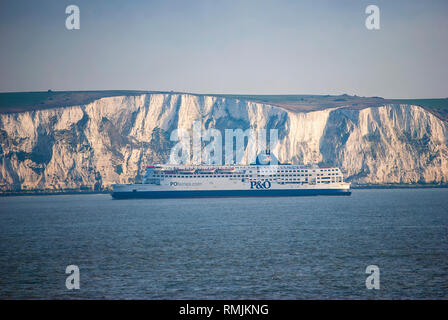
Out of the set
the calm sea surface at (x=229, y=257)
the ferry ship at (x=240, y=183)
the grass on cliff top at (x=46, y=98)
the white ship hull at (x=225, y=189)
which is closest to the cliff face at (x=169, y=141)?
the grass on cliff top at (x=46, y=98)

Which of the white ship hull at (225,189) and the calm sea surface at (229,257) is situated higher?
the calm sea surface at (229,257)

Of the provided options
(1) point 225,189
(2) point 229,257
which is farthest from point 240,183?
(2) point 229,257

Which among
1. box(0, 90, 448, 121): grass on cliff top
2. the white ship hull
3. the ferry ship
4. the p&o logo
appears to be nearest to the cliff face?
box(0, 90, 448, 121): grass on cliff top

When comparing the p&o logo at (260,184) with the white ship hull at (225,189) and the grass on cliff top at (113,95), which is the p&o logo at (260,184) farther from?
the grass on cliff top at (113,95)

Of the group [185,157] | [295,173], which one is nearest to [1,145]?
[185,157]

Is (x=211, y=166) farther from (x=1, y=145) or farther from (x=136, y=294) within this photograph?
(x=136, y=294)

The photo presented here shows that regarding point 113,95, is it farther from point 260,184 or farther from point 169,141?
point 260,184
